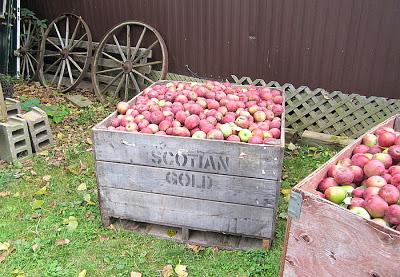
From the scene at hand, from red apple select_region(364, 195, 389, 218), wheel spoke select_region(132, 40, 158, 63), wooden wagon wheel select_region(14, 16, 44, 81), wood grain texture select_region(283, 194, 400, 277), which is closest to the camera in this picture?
wood grain texture select_region(283, 194, 400, 277)

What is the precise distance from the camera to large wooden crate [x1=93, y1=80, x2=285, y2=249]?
2.68m

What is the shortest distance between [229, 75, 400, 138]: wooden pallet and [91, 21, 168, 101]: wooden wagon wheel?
159cm

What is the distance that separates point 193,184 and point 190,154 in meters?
0.23

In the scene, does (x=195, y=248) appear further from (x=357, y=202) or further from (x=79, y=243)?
(x=357, y=202)

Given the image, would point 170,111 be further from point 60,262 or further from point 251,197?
point 60,262

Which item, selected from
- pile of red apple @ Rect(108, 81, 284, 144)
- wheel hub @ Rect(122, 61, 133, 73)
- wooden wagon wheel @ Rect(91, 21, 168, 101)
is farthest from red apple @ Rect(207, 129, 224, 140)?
wheel hub @ Rect(122, 61, 133, 73)

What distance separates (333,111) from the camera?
189 inches

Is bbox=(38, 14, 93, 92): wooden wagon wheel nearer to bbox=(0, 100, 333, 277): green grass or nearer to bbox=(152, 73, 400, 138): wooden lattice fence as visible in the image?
bbox=(0, 100, 333, 277): green grass

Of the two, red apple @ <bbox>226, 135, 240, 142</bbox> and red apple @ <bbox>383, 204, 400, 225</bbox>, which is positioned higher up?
red apple @ <bbox>383, 204, 400, 225</bbox>

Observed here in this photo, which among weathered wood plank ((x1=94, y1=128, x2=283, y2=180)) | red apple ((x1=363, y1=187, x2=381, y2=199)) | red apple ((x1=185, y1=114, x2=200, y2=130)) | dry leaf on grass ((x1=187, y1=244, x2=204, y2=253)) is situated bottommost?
dry leaf on grass ((x1=187, y1=244, x2=204, y2=253))

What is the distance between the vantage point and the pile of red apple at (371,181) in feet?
5.23

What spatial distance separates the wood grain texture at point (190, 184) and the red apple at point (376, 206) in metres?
1.08

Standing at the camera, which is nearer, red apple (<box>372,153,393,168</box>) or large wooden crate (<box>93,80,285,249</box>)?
red apple (<box>372,153,393,168</box>)

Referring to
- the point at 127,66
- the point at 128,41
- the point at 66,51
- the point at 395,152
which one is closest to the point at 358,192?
the point at 395,152
